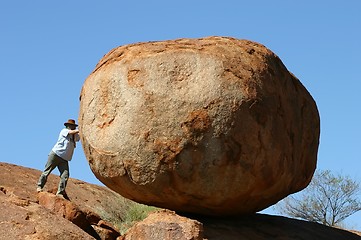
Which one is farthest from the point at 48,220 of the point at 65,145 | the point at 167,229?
the point at 65,145

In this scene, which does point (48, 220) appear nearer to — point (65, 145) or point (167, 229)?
point (167, 229)

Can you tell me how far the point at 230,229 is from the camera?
25.8 feet

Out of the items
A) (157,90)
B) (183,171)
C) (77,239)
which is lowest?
(77,239)

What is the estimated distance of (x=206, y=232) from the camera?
7594mm

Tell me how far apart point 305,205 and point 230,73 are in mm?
13155

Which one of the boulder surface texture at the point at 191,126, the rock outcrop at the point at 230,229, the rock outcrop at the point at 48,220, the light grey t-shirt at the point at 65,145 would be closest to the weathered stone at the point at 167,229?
the rock outcrop at the point at 230,229

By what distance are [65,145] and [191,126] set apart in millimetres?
4506

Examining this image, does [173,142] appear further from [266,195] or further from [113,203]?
[113,203]

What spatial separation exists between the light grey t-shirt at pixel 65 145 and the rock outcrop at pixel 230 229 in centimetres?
366

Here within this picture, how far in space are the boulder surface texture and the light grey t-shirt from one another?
3.35m

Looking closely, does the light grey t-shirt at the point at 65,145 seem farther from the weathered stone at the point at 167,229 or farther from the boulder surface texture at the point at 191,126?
the weathered stone at the point at 167,229

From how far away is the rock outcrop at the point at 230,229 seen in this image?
6.91 m

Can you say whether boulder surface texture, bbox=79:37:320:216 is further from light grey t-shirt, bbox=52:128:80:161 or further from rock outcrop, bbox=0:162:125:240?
light grey t-shirt, bbox=52:128:80:161

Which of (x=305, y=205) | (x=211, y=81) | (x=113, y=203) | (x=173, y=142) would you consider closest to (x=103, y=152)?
(x=173, y=142)
